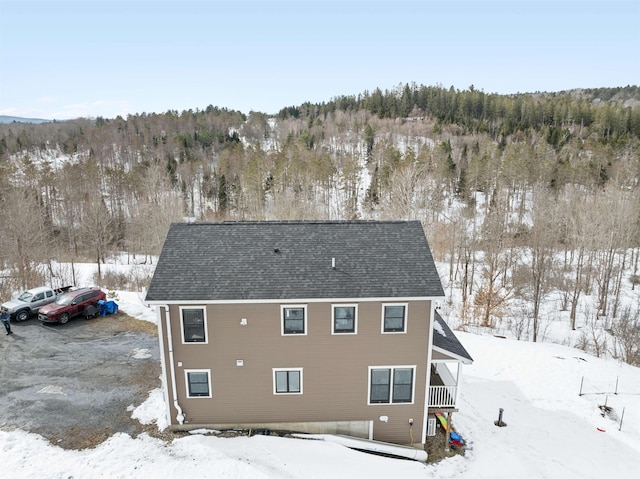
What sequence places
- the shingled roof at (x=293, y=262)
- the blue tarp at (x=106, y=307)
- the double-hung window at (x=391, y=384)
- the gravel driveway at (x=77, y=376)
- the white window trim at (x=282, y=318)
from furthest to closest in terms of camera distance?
the blue tarp at (x=106, y=307), the double-hung window at (x=391, y=384), the gravel driveway at (x=77, y=376), the white window trim at (x=282, y=318), the shingled roof at (x=293, y=262)

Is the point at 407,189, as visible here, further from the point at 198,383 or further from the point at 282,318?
the point at 198,383

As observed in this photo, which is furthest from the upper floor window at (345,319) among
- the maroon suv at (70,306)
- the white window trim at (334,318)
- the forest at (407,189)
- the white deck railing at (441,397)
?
the forest at (407,189)

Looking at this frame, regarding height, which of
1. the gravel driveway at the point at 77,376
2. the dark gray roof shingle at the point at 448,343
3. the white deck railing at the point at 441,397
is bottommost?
the gravel driveway at the point at 77,376

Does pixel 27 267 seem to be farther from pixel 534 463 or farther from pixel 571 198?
pixel 571 198

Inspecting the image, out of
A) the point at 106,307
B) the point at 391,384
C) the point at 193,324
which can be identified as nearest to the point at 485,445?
the point at 391,384

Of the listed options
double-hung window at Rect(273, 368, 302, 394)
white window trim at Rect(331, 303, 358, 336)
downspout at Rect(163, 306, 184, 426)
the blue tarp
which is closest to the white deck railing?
white window trim at Rect(331, 303, 358, 336)

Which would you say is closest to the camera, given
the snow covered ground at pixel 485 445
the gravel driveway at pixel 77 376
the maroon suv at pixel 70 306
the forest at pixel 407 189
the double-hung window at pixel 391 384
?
the snow covered ground at pixel 485 445

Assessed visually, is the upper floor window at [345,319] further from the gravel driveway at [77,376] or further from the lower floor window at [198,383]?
the gravel driveway at [77,376]

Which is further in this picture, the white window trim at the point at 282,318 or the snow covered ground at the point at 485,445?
the white window trim at the point at 282,318
